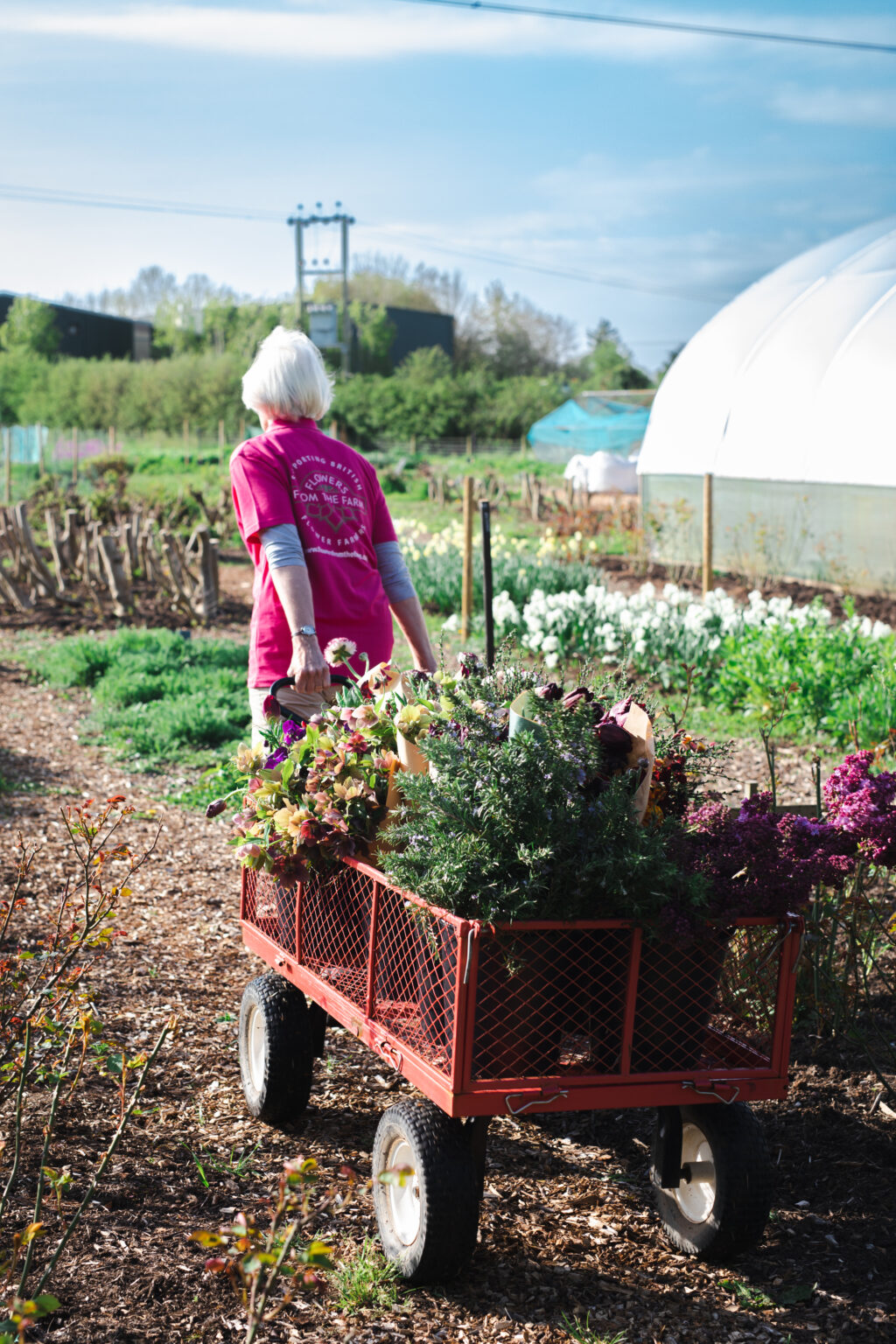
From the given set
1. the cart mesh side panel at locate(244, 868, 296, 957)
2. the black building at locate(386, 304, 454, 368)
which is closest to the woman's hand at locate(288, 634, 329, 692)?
the cart mesh side panel at locate(244, 868, 296, 957)

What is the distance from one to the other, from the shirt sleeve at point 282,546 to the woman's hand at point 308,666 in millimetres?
210

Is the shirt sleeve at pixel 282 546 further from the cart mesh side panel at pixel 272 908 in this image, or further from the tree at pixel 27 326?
the tree at pixel 27 326

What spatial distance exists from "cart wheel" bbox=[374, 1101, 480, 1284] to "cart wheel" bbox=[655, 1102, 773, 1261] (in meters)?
0.46

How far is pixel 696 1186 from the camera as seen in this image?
93.9 inches

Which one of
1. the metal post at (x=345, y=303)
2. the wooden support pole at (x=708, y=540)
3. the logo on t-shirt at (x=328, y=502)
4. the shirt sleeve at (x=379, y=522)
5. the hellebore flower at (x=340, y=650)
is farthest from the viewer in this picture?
the metal post at (x=345, y=303)

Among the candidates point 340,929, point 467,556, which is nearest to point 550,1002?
point 340,929

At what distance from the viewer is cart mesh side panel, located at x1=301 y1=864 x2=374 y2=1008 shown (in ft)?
8.42

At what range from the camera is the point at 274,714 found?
10.3 feet

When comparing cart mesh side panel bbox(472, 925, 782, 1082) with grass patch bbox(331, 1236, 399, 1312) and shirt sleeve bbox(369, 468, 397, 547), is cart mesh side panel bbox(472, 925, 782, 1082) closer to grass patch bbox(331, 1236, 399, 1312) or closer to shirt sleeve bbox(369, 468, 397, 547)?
grass patch bbox(331, 1236, 399, 1312)

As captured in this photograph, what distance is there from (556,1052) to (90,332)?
58032 mm

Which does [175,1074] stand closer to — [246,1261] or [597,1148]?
[597,1148]

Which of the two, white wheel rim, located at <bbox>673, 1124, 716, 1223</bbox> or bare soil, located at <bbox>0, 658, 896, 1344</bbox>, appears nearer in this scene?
bare soil, located at <bbox>0, 658, 896, 1344</bbox>

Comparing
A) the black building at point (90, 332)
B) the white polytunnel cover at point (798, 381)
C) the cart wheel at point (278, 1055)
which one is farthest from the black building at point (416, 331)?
the cart wheel at point (278, 1055)

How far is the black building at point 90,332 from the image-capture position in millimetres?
53031
